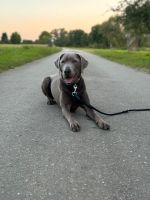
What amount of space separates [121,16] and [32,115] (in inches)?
939

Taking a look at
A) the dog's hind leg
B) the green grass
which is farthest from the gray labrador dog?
the green grass

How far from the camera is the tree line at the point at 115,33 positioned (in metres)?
27.2

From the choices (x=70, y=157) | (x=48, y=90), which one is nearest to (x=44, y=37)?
(x=48, y=90)

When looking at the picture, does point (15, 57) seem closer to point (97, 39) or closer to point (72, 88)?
point (72, 88)

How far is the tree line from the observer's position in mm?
27219

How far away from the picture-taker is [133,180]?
330cm

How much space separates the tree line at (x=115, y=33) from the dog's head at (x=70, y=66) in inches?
859

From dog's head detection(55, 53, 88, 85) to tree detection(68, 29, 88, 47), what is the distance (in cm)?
14187

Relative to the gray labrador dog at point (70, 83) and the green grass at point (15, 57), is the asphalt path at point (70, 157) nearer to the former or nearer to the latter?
the gray labrador dog at point (70, 83)

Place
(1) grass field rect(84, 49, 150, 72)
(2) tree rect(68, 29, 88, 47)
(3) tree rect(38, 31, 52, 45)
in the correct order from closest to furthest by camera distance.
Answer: (1) grass field rect(84, 49, 150, 72)
(3) tree rect(38, 31, 52, 45)
(2) tree rect(68, 29, 88, 47)

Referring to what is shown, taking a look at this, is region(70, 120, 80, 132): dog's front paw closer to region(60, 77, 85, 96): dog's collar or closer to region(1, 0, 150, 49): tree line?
region(60, 77, 85, 96): dog's collar

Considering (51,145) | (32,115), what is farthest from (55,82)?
(51,145)

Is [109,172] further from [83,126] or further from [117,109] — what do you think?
[117,109]

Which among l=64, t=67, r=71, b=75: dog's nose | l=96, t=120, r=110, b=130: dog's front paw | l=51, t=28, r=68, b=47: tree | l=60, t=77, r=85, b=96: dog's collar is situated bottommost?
l=51, t=28, r=68, b=47: tree
